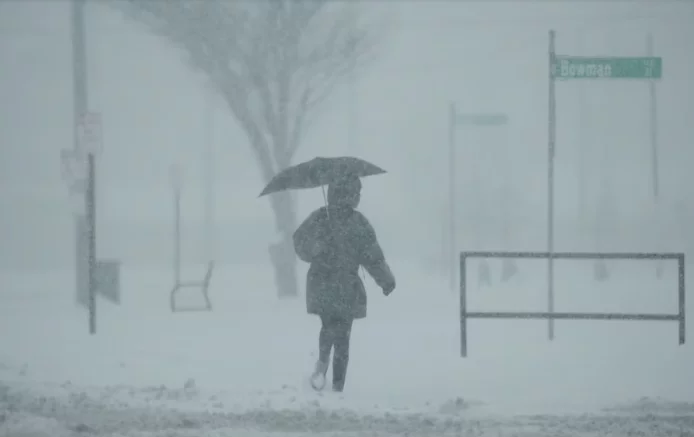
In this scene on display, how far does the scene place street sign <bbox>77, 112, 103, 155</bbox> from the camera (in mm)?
12516

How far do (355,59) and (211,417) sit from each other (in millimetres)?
11828

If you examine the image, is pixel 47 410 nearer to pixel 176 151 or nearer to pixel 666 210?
pixel 666 210

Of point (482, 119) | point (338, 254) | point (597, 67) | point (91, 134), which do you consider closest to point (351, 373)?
point (338, 254)

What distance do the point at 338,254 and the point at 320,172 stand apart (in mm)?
817

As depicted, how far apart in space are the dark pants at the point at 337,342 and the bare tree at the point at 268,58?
8.92 m

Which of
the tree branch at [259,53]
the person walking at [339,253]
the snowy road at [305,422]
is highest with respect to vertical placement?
the tree branch at [259,53]

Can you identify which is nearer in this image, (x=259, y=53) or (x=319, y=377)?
(x=319, y=377)

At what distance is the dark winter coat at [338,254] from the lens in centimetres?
833

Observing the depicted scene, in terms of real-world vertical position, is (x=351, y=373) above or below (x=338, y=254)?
below

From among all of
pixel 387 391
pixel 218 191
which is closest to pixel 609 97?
pixel 218 191

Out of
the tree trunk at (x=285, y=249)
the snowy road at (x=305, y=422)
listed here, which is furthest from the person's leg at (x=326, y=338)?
the tree trunk at (x=285, y=249)

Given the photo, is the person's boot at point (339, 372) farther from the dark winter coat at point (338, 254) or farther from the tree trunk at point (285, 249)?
the tree trunk at point (285, 249)

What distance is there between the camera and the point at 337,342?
853 centimetres

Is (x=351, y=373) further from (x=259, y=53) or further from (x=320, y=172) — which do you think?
(x=259, y=53)
